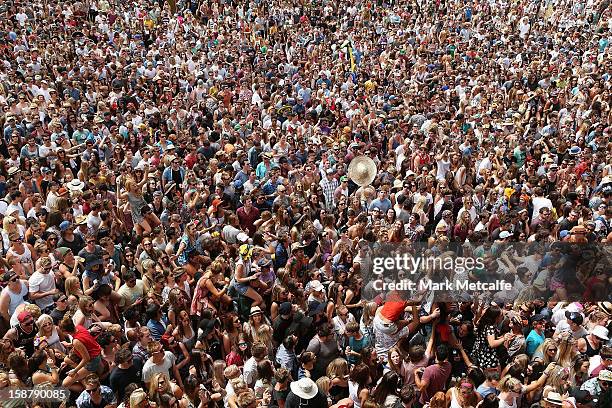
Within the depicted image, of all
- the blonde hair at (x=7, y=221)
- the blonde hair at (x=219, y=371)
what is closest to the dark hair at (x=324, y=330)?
the blonde hair at (x=219, y=371)

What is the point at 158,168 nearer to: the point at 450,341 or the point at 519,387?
the point at 450,341

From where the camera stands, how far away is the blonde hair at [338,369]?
5.24 meters

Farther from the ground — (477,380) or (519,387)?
(519,387)

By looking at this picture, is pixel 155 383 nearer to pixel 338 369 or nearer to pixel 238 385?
pixel 238 385

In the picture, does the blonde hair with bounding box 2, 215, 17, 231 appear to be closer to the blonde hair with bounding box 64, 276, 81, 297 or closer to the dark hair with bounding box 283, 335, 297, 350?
the blonde hair with bounding box 64, 276, 81, 297

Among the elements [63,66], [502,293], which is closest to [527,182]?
[502,293]

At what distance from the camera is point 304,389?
490 centimetres

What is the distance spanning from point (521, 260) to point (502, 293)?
0.83m

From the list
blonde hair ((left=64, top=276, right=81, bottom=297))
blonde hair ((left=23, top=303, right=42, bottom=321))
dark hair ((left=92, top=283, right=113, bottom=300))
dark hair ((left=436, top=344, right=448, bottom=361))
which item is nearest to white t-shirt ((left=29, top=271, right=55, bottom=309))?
blonde hair ((left=64, top=276, right=81, bottom=297))

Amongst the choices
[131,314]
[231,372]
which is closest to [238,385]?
[231,372]

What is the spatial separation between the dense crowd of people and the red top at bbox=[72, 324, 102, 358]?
0.03 metres

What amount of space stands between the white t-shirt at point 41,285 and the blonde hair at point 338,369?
2.86m

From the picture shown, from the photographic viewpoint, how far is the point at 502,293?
637 cm

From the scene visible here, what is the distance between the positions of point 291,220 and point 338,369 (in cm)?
294
